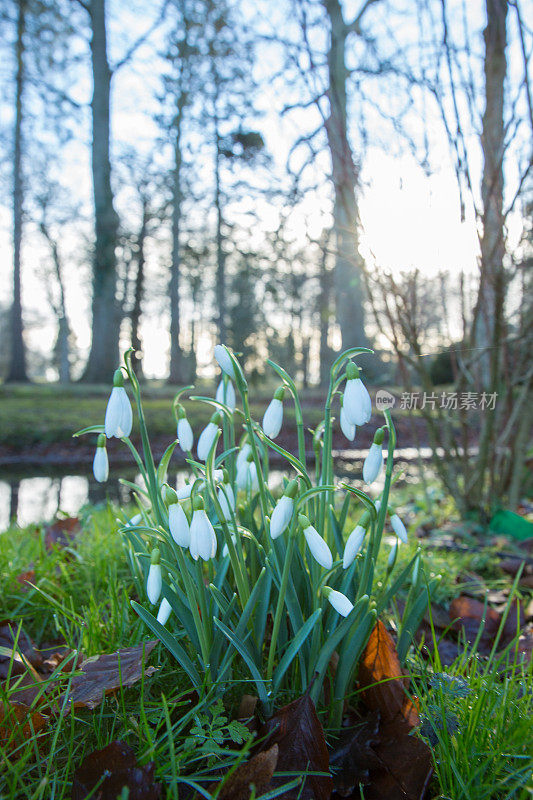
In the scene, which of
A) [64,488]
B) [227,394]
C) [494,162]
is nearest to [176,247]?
[64,488]

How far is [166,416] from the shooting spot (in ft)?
26.0

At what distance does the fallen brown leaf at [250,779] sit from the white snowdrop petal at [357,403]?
52 cm

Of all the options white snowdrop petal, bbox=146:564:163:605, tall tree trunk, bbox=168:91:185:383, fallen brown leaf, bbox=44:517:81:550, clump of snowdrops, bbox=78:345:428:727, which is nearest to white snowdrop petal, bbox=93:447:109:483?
clump of snowdrops, bbox=78:345:428:727

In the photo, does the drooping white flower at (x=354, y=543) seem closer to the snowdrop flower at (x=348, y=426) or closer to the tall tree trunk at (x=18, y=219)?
the snowdrop flower at (x=348, y=426)

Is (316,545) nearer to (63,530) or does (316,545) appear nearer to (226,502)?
(226,502)

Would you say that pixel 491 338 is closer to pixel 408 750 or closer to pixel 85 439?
pixel 408 750

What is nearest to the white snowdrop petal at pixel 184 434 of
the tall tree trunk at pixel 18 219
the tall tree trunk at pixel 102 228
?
the tall tree trunk at pixel 102 228

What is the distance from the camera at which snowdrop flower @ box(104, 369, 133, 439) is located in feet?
3.11

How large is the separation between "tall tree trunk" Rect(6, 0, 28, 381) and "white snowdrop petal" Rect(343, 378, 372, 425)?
1359cm

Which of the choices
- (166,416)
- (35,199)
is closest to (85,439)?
(166,416)

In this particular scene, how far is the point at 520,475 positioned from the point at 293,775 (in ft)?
7.31

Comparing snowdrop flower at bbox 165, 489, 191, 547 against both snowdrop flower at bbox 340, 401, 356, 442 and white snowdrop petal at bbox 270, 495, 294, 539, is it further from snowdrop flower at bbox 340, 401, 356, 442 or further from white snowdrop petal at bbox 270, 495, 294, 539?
snowdrop flower at bbox 340, 401, 356, 442

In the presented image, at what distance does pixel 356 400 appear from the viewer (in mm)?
918

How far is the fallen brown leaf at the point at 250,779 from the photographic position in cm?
75
